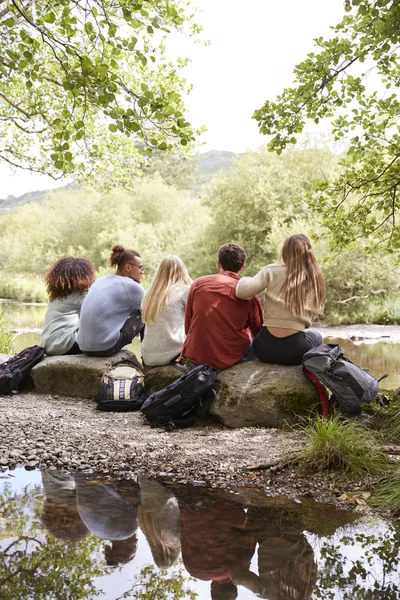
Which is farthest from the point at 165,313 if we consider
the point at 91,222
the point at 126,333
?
the point at 91,222

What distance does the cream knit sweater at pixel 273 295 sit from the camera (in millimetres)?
5230

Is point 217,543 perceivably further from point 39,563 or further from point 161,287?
point 161,287

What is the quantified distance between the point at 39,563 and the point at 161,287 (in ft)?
12.0

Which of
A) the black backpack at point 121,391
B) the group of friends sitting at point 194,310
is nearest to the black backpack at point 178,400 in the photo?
the group of friends sitting at point 194,310

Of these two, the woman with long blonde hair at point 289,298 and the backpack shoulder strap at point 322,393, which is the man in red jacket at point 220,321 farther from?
A: the backpack shoulder strap at point 322,393

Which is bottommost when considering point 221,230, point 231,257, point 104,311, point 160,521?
point 160,521

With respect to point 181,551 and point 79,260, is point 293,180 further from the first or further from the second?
point 181,551

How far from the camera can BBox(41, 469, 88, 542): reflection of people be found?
3.02 meters

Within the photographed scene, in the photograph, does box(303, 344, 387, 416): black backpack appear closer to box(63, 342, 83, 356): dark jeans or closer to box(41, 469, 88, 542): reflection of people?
box(41, 469, 88, 542): reflection of people

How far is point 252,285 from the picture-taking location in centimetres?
526

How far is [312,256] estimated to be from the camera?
520 centimetres

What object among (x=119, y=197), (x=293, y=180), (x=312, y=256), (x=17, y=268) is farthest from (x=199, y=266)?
(x=312, y=256)

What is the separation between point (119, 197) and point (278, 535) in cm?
3632

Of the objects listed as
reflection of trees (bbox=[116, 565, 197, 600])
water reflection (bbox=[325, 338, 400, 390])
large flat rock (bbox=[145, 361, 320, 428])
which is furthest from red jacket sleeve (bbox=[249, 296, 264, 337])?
reflection of trees (bbox=[116, 565, 197, 600])
